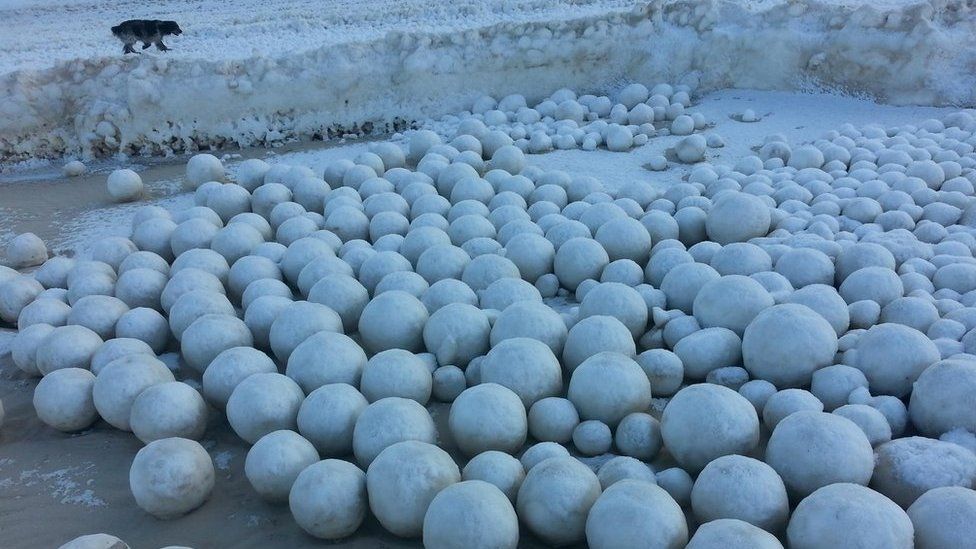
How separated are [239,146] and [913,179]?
5032 mm

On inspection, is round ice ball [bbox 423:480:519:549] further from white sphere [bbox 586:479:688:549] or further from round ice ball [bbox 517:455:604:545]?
white sphere [bbox 586:479:688:549]

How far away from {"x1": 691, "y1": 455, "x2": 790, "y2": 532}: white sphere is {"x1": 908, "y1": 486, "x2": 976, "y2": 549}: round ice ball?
355mm

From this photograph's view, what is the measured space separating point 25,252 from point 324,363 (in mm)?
2588

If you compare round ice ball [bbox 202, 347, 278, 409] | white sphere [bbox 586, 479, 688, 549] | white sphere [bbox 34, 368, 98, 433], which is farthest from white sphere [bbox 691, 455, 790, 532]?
white sphere [bbox 34, 368, 98, 433]

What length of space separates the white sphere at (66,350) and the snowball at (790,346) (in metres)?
2.87

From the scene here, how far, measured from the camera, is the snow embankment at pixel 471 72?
19.5 feet

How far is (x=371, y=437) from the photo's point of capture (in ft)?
8.47

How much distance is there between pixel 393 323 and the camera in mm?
3229

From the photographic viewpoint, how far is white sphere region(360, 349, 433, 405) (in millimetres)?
2871

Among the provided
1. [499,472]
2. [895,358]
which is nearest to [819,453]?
[895,358]

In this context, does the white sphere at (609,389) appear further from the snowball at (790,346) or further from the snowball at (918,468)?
the snowball at (918,468)

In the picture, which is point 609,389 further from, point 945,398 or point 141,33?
point 141,33

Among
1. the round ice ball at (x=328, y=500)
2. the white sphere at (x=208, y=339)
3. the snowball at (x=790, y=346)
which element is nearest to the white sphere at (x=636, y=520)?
the round ice ball at (x=328, y=500)

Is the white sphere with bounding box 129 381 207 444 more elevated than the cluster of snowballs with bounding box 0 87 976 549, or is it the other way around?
the cluster of snowballs with bounding box 0 87 976 549
